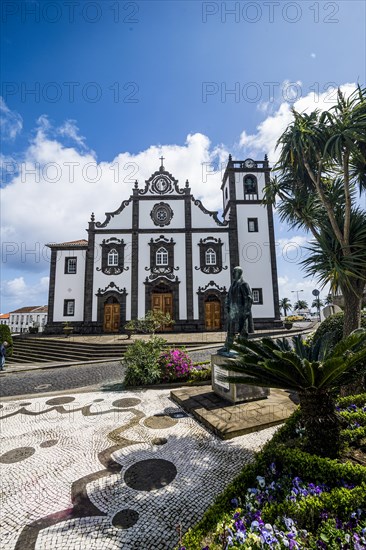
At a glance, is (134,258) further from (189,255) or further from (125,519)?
(125,519)

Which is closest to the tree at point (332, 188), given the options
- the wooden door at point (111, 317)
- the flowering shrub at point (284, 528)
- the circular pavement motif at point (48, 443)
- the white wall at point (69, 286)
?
the flowering shrub at point (284, 528)

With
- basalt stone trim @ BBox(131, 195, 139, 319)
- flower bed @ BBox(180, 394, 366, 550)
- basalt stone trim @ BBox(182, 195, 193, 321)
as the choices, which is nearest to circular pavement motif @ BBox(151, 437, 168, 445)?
flower bed @ BBox(180, 394, 366, 550)

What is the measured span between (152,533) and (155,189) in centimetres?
2424

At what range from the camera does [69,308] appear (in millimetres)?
22875

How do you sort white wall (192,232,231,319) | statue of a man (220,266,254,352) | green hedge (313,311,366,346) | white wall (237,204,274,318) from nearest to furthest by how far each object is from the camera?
1. statue of a man (220,266,254,352)
2. green hedge (313,311,366,346)
3. white wall (237,204,274,318)
4. white wall (192,232,231,319)

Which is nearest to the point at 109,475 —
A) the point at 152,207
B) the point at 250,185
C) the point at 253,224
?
the point at 152,207

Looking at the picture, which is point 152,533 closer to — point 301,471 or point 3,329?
point 301,471

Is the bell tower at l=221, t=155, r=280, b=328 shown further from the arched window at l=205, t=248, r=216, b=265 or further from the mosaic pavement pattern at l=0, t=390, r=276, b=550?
the mosaic pavement pattern at l=0, t=390, r=276, b=550

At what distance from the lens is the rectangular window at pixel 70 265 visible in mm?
23484

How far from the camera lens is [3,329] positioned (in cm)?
1617

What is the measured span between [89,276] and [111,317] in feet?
12.8

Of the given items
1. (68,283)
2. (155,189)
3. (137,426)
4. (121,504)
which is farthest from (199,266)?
(121,504)

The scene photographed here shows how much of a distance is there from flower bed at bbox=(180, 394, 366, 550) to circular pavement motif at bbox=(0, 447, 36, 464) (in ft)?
11.5

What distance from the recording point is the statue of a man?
264 inches
